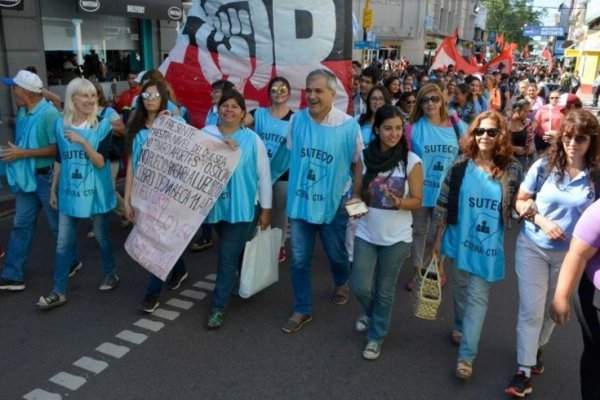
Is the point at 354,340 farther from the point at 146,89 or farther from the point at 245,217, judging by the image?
the point at 146,89

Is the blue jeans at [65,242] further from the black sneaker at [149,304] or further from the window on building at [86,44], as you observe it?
the window on building at [86,44]

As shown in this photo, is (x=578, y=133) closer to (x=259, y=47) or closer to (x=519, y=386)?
(x=519, y=386)

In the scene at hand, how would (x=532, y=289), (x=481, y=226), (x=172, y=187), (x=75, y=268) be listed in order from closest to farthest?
(x=532, y=289)
(x=481, y=226)
(x=172, y=187)
(x=75, y=268)

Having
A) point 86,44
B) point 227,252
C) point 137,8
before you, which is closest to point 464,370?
point 227,252

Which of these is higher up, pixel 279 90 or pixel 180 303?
pixel 279 90

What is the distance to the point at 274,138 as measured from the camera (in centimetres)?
474

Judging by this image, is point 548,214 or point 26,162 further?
point 26,162

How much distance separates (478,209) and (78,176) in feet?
9.66

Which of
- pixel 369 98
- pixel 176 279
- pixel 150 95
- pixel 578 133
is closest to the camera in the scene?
pixel 578 133

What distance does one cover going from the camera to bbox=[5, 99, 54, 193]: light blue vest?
444 cm

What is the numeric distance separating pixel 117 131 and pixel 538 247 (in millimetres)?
3441

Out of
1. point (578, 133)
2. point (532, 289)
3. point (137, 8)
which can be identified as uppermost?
point (137, 8)

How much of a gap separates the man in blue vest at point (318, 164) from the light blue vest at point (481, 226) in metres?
0.76

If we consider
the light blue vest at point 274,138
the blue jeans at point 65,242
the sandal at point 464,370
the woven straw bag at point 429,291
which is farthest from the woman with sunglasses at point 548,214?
the blue jeans at point 65,242
